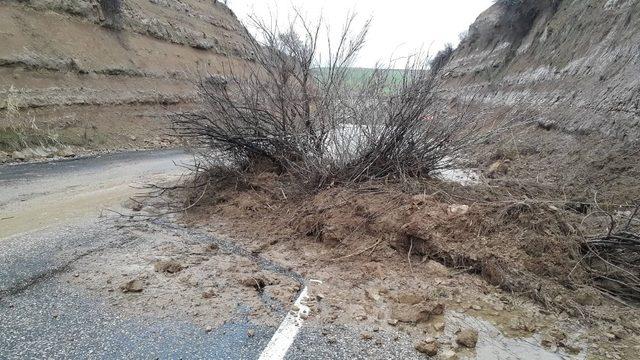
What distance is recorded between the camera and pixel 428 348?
2.93 metres

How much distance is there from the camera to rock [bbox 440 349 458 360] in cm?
289

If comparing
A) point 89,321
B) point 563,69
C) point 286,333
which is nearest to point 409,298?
point 286,333

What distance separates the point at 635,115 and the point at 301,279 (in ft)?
24.0

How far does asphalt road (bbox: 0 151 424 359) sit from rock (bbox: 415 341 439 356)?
5 centimetres

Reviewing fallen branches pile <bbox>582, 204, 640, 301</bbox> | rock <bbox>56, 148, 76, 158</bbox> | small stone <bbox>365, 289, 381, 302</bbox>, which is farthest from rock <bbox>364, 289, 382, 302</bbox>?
rock <bbox>56, 148, 76, 158</bbox>

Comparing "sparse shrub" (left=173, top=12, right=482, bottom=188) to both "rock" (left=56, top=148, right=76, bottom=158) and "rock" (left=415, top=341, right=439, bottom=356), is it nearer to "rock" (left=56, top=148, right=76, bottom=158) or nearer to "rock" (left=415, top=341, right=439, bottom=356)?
"rock" (left=415, top=341, right=439, bottom=356)

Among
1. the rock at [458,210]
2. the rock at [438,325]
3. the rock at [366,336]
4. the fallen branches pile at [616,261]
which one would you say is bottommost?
the rock at [366,336]

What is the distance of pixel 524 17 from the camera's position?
19188 mm

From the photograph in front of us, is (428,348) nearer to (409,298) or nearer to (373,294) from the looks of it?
(409,298)

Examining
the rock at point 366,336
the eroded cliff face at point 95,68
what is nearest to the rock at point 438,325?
the rock at point 366,336

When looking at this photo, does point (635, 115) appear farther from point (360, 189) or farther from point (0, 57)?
point (0, 57)

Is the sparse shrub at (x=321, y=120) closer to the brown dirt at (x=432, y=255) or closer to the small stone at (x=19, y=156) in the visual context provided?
the brown dirt at (x=432, y=255)

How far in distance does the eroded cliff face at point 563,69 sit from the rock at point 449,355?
14.2ft

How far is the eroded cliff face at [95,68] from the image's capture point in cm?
1273
